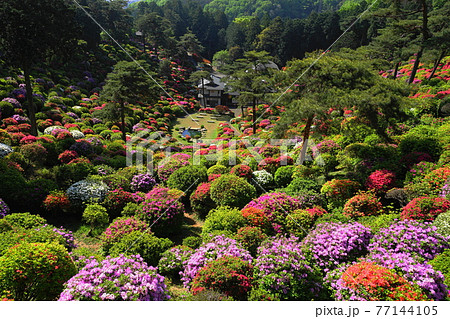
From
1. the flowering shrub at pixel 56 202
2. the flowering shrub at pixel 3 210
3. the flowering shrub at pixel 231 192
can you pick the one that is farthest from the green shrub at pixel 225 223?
the flowering shrub at pixel 3 210

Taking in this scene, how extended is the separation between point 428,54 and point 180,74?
164 feet

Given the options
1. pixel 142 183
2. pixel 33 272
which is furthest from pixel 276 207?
pixel 33 272

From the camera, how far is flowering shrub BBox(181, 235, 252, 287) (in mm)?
7918

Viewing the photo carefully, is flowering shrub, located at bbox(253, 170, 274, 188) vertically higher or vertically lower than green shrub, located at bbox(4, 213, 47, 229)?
lower

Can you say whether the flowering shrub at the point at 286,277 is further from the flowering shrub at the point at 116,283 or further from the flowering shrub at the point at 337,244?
the flowering shrub at the point at 116,283

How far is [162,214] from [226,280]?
16.4ft

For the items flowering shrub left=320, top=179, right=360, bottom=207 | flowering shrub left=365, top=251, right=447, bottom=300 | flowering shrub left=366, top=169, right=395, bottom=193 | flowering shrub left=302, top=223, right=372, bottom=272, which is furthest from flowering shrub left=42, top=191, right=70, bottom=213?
flowering shrub left=366, top=169, right=395, bottom=193

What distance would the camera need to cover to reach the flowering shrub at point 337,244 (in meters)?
7.69

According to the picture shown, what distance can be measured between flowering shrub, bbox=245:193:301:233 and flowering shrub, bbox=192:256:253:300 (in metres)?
3.37

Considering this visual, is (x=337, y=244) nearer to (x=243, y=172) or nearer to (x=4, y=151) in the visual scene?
(x=243, y=172)

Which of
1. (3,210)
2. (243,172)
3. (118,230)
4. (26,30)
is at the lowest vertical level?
(243,172)

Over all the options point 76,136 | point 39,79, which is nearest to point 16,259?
point 76,136

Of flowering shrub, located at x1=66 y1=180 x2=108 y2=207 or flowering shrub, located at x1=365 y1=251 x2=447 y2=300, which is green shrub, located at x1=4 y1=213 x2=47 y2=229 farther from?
flowering shrub, located at x1=365 y1=251 x2=447 y2=300

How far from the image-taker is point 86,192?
12578 mm
